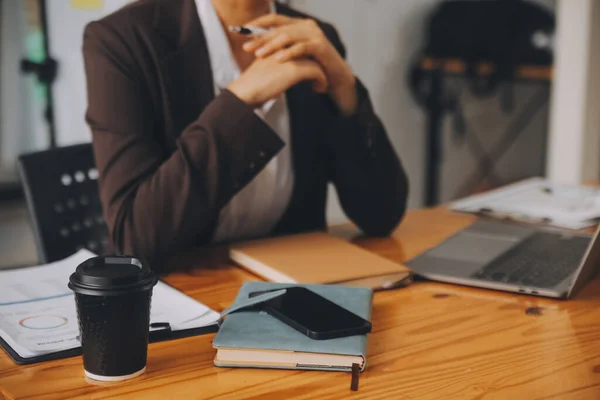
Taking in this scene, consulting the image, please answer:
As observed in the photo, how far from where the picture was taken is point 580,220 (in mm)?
1501

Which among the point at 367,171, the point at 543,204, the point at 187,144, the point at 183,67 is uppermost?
Result: the point at 183,67

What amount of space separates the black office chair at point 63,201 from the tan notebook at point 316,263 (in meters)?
0.38

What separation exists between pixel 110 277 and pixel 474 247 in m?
0.73

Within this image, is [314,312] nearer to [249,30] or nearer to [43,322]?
[43,322]

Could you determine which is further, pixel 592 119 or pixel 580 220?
pixel 592 119

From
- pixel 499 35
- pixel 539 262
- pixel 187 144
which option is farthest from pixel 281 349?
pixel 499 35

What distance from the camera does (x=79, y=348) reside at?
85 cm

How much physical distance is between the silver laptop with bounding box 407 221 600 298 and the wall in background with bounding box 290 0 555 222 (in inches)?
83.9

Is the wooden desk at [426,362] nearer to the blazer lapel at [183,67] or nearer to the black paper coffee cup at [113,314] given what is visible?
the black paper coffee cup at [113,314]

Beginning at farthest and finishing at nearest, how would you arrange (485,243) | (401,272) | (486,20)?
(486,20), (485,243), (401,272)

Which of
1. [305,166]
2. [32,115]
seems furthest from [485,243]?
[32,115]

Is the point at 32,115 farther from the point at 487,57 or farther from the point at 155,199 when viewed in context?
the point at 155,199

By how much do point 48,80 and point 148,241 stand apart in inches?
83.6

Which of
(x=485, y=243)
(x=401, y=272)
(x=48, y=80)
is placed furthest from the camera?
(x=48, y=80)
